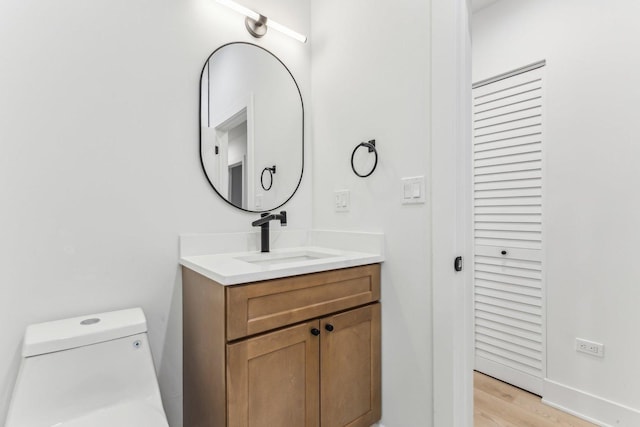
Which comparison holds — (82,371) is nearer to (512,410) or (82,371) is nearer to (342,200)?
(342,200)

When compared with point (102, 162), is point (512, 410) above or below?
below

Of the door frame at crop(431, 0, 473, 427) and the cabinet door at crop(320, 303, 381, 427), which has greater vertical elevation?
the door frame at crop(431, 0, 473, 427)

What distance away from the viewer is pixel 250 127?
5.38 feet

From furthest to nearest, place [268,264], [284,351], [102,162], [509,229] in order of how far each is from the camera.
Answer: [509,229], [268,264], [102,162], [284,351]

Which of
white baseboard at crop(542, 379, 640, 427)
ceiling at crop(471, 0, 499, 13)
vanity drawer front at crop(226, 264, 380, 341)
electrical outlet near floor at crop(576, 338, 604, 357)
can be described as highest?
ceiling at crop(471, 0, 499, 13)

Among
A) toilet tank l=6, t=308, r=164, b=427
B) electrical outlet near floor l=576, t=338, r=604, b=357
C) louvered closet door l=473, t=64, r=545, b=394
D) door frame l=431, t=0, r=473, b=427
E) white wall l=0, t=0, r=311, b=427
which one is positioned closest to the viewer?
toilet tank l=6, t=308, r=164, b=427

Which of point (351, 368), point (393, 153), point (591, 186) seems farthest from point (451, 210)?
point (591, 186)

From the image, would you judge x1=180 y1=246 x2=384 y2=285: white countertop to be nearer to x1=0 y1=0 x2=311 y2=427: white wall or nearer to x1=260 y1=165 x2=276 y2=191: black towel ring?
x1=0 y1=0 x2=311 y2=427: white wall

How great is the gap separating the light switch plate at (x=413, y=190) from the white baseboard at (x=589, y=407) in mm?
1508

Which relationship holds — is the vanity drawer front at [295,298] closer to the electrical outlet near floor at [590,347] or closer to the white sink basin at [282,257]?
the white sink basin at [282,257]

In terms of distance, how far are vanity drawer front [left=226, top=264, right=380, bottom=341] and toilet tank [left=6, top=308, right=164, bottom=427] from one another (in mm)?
424

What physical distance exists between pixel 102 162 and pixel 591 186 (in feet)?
8.03

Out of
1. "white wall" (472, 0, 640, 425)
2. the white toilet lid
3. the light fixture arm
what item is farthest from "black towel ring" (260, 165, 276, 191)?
"white wall" (472, 0, 640, 425)

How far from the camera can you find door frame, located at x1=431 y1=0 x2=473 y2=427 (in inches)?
46.7
